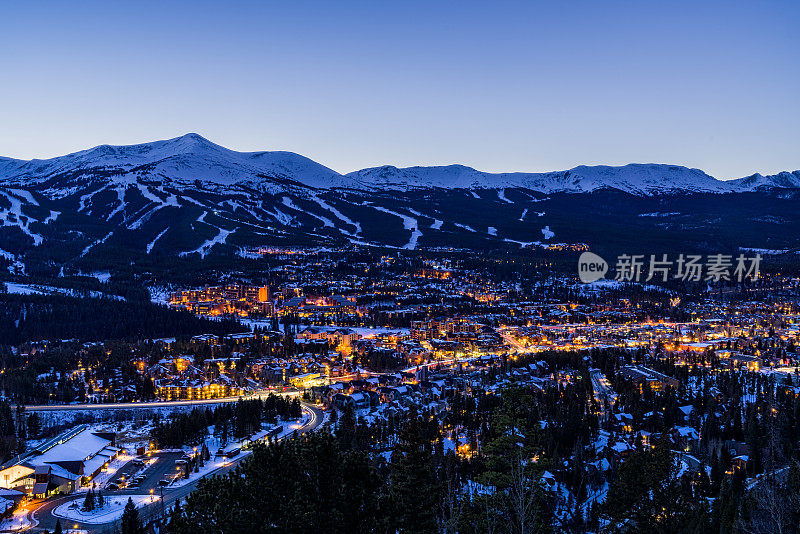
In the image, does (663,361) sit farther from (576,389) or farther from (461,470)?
(461,470)

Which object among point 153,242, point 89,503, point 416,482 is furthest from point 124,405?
point 153,242

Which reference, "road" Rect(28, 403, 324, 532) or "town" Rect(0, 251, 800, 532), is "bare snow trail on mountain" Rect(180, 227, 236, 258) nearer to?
"town" Rect(0, 251, 800, 532)

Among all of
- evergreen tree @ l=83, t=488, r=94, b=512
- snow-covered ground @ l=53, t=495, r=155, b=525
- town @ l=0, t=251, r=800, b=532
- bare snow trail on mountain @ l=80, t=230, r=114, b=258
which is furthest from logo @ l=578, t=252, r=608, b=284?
evergreen tree @ l=83, t=488, r=94, b=512

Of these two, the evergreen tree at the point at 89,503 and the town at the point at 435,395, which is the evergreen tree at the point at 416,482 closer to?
the town at the point at 435,395

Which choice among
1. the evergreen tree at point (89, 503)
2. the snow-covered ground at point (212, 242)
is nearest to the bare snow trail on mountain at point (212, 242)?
the snow-covered ground at point (212, 242)

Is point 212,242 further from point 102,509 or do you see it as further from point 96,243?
point 102,509

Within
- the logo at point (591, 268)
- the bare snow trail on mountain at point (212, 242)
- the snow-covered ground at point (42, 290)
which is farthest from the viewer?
the bare snow trail on mountain at point (212, 242)

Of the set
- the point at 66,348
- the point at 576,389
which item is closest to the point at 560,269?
the point at 576,389
